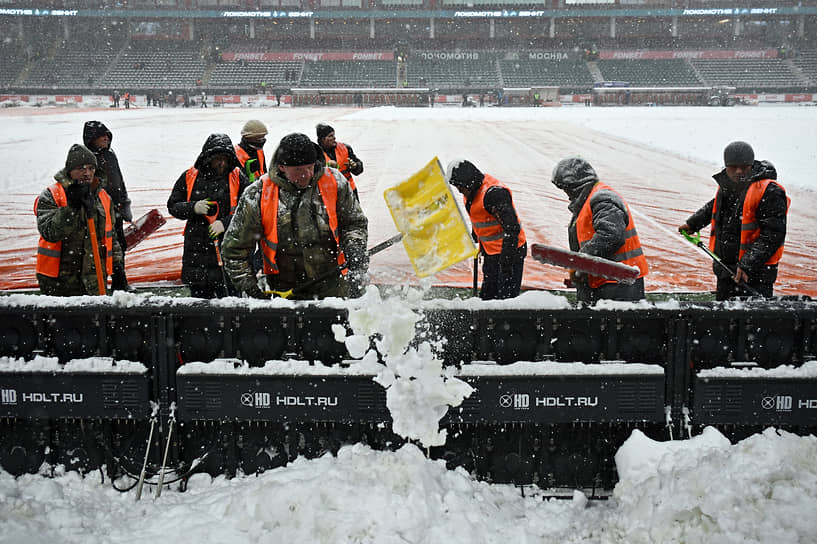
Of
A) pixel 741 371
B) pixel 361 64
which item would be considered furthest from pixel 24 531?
pixel 361 64

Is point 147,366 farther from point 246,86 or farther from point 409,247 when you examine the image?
point 246,86

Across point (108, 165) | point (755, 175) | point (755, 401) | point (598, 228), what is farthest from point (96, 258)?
point (755, 175)

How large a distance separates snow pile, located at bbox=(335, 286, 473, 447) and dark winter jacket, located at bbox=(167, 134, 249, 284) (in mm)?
2214

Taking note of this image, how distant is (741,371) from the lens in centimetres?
357

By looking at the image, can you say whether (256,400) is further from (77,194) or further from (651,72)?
(651,72)

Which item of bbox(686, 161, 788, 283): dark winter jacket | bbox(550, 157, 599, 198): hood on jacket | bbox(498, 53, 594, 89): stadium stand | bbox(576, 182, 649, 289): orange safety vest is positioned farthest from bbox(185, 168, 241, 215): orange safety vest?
bbox(498, 53, 594, 89): stadium stand

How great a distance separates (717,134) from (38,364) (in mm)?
25541

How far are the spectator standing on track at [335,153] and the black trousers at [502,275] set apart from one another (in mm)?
2037

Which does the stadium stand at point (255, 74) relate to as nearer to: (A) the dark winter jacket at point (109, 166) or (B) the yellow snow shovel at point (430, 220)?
(A) the dark winter jacket at point (109, 166)

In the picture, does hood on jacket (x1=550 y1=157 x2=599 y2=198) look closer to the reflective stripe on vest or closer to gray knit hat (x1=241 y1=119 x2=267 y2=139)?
the reflective stripe on vest

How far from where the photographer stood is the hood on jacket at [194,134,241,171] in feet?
17.2

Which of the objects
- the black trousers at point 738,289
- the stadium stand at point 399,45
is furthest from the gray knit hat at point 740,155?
the stadium stand at point 399,45

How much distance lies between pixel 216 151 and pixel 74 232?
1195 millimetres

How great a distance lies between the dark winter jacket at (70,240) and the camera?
4.43 metres
